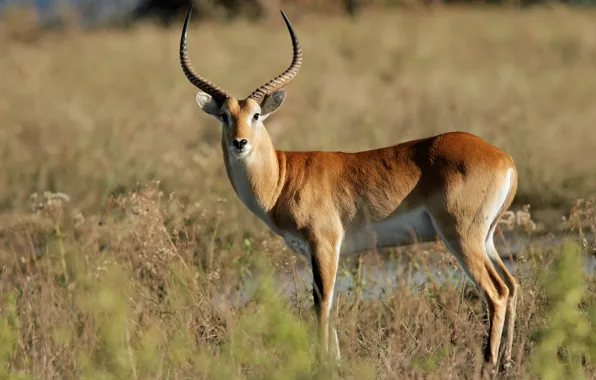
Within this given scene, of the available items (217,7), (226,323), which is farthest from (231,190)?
(217,7)

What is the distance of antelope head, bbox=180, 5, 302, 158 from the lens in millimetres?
6633

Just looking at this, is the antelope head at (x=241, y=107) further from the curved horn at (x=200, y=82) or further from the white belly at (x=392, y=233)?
the white belly at (x=392, y=233)

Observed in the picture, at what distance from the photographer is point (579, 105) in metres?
14.7

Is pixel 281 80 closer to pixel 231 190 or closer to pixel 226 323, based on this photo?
pixel 226 323

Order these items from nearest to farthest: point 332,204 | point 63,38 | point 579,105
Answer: point 332,204
point 579,105
point 63,38

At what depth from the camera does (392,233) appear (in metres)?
6.55

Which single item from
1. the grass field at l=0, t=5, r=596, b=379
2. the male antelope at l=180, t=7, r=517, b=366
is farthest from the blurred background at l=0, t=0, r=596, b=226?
the male antelope at l=180, t=7, r=517, b=366

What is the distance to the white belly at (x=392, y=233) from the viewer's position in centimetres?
646

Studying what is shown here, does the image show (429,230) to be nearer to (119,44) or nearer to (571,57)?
(571,57)

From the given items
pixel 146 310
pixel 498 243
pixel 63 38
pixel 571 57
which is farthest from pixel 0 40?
pixel 146 310

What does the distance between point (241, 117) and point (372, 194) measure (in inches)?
35.9

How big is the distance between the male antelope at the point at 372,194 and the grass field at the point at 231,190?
0.80ft

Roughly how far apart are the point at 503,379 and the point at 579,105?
9269 mm

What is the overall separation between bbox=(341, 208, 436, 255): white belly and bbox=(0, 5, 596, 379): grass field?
340mm
